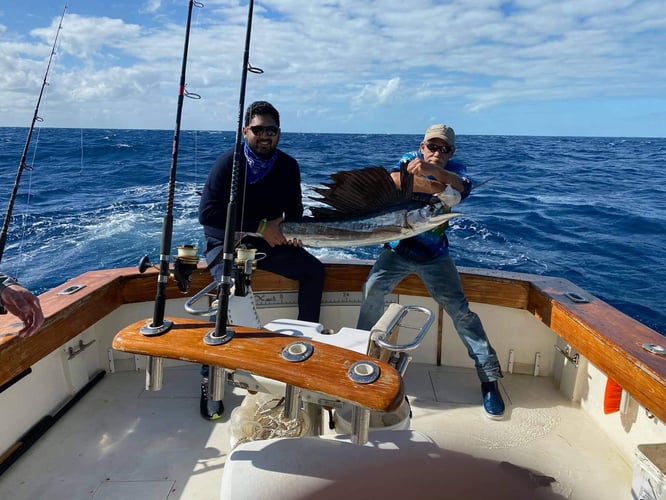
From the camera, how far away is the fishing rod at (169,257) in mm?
1379

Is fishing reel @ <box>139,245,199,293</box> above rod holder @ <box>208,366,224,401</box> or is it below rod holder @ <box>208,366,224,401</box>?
above

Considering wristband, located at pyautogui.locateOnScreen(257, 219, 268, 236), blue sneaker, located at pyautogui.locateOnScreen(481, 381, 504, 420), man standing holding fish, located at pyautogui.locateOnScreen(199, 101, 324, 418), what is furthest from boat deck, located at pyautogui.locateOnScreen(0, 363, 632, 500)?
wristband, located at pyautogui.locateOnScreen(257, 219, 268, 236)

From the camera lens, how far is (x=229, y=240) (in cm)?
Result: 156

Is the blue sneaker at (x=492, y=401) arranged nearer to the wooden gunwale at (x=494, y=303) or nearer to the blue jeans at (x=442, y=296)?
the blue jeans at (x=442, y=296)

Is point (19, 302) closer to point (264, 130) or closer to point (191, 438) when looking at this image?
point (191, 438)

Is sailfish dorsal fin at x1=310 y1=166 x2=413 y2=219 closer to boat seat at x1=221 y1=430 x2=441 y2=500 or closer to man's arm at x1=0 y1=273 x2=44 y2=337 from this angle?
man's arm at x1=0 y1=273 x2=44 y2=337

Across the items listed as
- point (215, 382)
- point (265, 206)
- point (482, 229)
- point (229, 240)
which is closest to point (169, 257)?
point (229, 240)

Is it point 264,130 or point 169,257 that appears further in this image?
point 264,130

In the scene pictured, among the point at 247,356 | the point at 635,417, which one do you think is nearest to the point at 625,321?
the point at 635,417

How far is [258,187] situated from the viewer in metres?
2.50

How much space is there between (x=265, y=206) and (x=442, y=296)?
3.33 ft

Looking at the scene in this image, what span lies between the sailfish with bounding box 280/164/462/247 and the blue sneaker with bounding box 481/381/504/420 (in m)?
0.84

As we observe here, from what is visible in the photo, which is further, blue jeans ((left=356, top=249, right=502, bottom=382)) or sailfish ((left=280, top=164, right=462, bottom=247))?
blue jeans ((left=356, top=249, right=502, bottom=382))

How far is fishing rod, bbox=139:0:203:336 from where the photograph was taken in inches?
54.3
